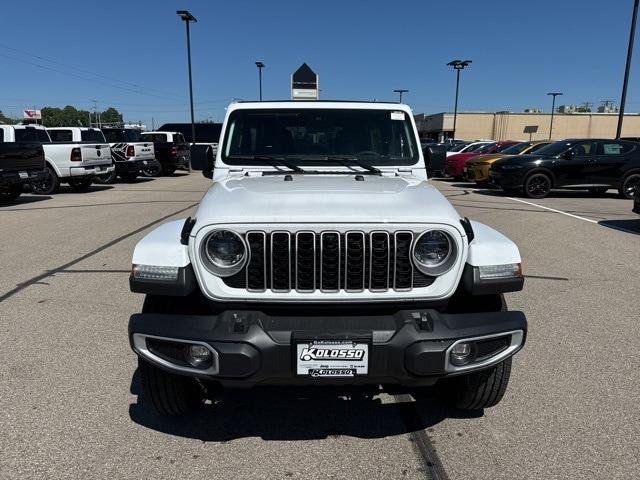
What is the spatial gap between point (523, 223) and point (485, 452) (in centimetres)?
799

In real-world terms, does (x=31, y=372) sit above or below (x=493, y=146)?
below

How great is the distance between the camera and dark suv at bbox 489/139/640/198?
45.4 feet

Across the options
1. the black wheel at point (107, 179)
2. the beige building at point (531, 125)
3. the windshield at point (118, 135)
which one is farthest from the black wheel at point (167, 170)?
the beige building at point (531, 125)

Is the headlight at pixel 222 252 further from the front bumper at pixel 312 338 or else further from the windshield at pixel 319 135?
the windshield at pixel 319 135

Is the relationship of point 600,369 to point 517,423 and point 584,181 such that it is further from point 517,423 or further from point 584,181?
point 584,181

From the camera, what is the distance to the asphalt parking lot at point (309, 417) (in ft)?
8.71

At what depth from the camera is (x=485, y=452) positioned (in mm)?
2771

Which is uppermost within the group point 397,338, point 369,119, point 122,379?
point 369,119

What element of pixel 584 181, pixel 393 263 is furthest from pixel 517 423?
pixel 584 181

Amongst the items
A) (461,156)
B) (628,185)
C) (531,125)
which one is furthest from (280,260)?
(531,125)

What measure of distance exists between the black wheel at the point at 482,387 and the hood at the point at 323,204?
3.01 ft

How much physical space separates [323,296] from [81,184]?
51.2 feet

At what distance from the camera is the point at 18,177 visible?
1195cm

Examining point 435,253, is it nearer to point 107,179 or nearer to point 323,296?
point 323,296
